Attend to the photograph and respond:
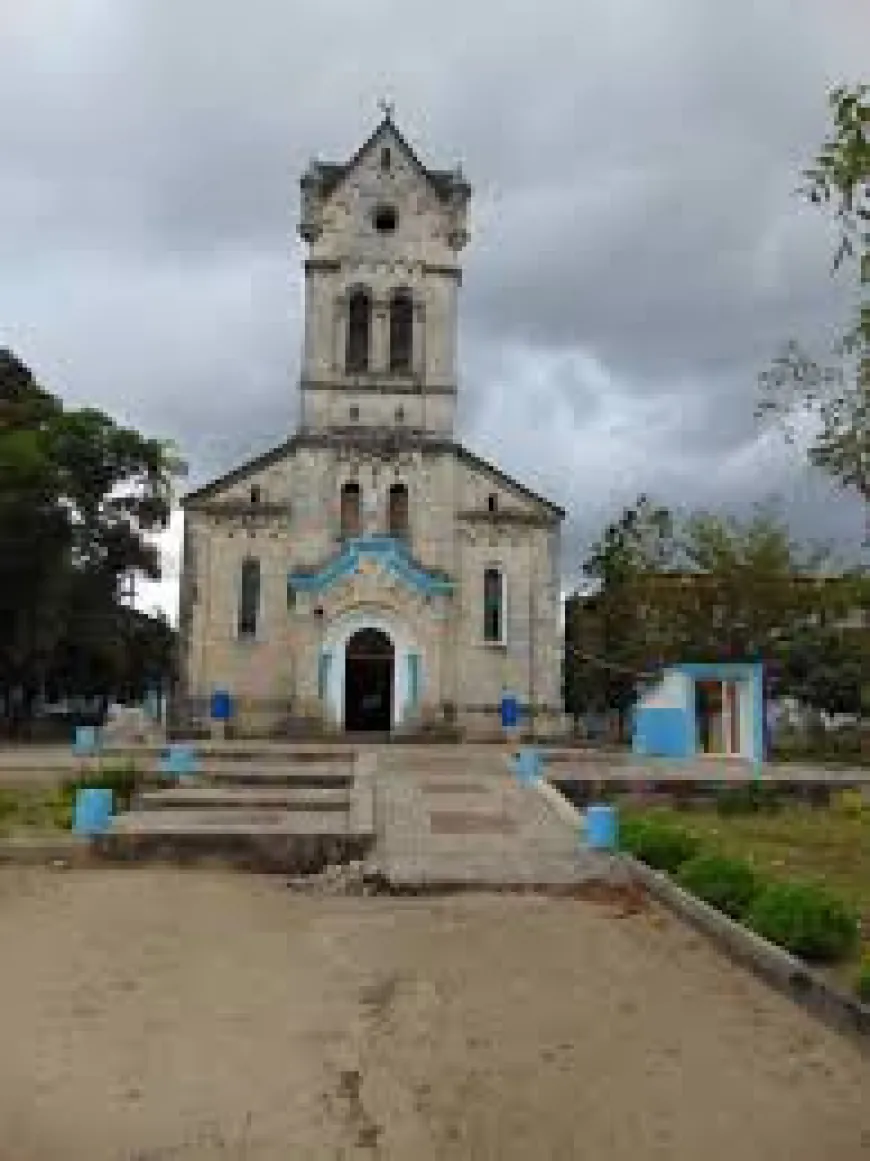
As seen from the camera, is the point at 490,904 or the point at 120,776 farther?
the point at 120,776

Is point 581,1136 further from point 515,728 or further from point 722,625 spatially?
point 722,625

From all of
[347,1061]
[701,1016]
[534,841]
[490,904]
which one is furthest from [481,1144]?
[534,841]

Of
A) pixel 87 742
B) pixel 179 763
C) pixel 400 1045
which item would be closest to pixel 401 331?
pixel 87 742

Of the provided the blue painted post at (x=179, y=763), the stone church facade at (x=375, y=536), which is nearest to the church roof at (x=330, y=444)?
the stone church facade at (x=375, y=536)

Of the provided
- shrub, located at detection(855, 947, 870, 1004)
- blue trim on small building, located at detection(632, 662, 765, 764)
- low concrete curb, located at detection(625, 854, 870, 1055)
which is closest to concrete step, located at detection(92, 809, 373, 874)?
low concrete curb, located at detection(625, 854, 870, 1055)

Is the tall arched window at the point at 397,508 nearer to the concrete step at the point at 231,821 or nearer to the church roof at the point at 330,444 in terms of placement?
the church roof at the point at 330,444

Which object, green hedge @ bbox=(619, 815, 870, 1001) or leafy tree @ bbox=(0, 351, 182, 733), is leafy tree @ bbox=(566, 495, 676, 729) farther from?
green hedge @ bbox=(619, 815, 870, 1001)

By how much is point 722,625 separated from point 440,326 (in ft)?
41.6

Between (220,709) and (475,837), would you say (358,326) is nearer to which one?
(220,709)

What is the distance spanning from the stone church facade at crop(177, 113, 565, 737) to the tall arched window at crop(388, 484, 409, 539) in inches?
1.6

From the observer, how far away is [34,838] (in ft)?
45.2

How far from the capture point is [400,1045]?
7.09m

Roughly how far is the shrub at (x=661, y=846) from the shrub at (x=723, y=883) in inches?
42.6

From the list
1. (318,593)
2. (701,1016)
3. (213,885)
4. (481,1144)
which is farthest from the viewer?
(318,593)
